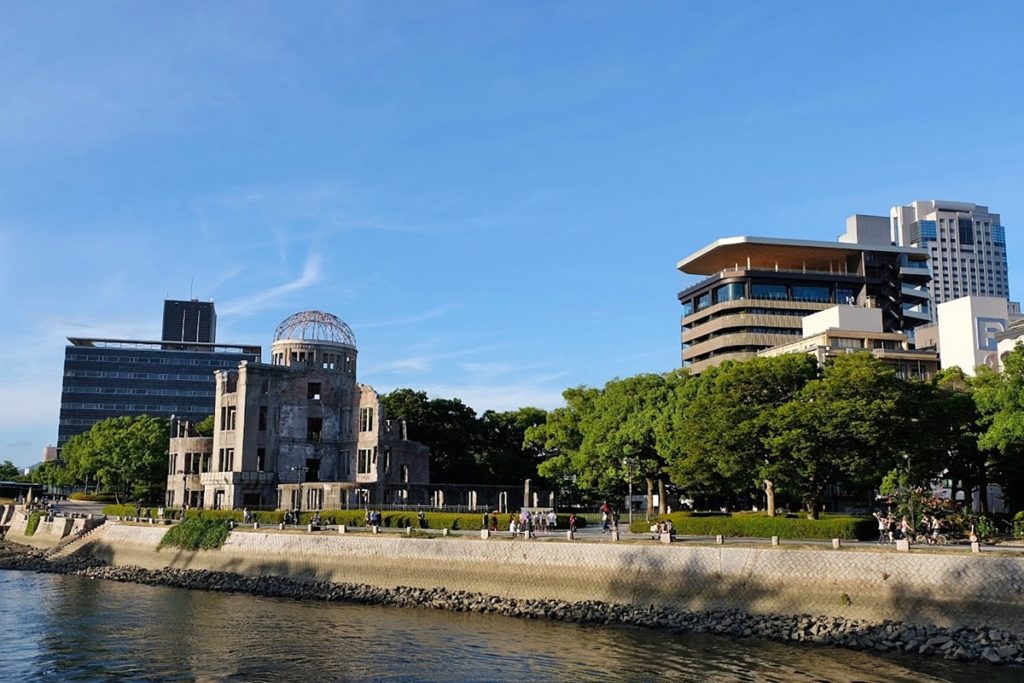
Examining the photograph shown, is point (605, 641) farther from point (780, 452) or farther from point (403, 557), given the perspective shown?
point (780, 452)

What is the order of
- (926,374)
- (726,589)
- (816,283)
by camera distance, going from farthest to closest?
(816,283) < (926,374) < (726,589)

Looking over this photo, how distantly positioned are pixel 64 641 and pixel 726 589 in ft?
111

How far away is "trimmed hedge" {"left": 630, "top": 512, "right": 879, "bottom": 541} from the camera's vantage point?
52.8 m

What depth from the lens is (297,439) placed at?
105m

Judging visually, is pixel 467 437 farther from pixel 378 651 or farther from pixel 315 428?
pixel 378 651

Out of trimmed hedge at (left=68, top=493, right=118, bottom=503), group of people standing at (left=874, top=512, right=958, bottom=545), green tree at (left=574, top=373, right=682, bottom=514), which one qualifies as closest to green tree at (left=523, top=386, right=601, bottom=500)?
green tree at (left=574, top=373, right=682, bottom=514)

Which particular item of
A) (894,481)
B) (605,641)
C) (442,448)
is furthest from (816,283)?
(605,641)

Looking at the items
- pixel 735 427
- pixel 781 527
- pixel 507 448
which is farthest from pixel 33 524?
pixel 781 527

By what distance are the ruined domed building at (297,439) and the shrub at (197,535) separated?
19.6 meters

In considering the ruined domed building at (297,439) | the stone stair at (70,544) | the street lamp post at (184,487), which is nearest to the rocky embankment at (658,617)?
the stone stair at (70,544)

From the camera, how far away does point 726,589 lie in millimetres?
46750

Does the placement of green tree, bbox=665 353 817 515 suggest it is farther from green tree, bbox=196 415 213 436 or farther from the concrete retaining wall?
green tree, bbox=196 415 213 436

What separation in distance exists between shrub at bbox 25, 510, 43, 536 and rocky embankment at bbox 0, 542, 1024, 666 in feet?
108

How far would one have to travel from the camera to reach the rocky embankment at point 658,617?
37844 mm
